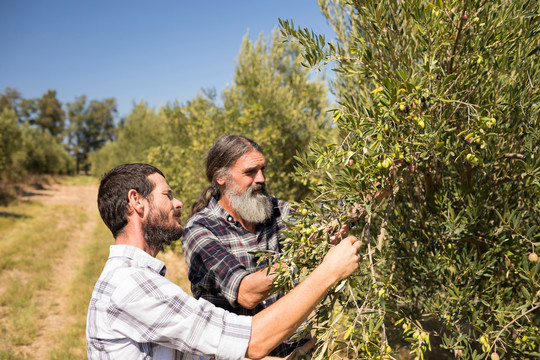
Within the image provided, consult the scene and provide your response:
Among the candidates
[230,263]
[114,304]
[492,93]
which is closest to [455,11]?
[492,93]

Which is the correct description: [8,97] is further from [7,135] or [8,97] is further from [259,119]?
[259,119]

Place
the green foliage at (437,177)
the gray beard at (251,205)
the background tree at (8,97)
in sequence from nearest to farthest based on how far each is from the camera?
the green foliage at (437,177)
the gray beard at (251,205)
the background tree at (8,97)

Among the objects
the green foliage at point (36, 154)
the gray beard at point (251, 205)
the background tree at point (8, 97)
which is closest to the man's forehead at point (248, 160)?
the gray beard at point (251, 205)

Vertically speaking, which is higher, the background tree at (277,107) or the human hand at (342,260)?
the background tree at (277,107)

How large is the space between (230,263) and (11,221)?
2273cm

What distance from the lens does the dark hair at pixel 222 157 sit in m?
3.51

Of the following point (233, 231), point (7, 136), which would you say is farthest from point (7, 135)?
point (233, 231)

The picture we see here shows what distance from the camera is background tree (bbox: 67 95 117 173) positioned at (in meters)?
85.0

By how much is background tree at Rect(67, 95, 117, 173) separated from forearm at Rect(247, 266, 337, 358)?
8990 centimetres

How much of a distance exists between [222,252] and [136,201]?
2.64 ft

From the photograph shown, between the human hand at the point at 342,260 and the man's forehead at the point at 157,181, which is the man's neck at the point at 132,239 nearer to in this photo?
the man's forehead at the point at 157,181

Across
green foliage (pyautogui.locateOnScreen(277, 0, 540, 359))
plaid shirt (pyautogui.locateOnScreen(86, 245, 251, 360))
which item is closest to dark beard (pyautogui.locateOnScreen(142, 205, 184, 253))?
plaid shirt (pyautogui.locateOnScreen(86, 245, 251, 360))

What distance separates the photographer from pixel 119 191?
2.16 meters

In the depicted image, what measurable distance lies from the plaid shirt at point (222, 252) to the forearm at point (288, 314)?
60 cm
